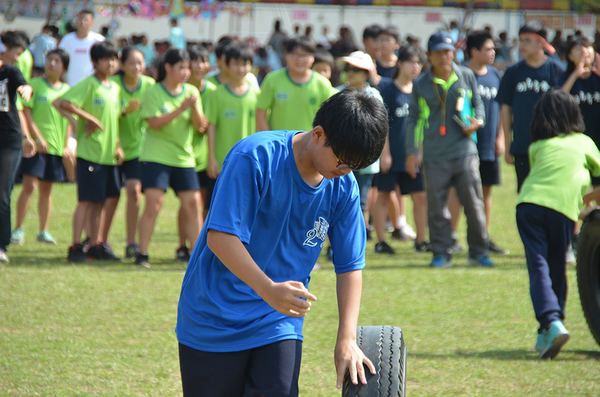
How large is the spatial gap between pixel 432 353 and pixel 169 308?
213cm

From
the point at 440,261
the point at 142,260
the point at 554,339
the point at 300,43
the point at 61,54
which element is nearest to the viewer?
the point at 554,339

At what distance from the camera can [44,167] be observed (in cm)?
Answer: 782

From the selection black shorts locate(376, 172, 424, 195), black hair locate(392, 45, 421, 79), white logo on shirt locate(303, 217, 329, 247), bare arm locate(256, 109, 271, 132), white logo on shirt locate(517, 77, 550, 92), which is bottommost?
black shorts locate(376, 172, 424, 195)

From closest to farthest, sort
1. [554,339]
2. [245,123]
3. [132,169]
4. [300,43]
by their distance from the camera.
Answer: [554,339] < [300,43] < [245,123] < [132,169]

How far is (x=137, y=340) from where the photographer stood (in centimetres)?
471

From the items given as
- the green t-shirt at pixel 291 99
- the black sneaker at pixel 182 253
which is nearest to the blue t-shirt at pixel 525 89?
the green t-shirt at pixel 291 99

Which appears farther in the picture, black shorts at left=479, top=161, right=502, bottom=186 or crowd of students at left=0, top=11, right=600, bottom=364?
black shorts at left=479, top=161, right=502, bottom=186

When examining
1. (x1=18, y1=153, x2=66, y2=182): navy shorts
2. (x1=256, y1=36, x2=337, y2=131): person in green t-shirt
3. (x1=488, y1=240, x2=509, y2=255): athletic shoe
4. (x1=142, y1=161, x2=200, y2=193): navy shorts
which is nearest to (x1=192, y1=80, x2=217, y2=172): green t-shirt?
(x1=142, y1=161, x2=200, y2=193): navy shorts

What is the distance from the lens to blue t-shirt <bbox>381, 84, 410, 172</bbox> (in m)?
7.82

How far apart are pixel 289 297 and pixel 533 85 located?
5.87 meters

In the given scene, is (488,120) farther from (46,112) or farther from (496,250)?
(46,112)

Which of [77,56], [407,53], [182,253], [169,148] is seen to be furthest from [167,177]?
[77,56]

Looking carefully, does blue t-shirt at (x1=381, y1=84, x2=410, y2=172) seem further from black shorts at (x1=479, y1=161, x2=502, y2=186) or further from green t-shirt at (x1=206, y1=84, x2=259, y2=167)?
green t-shirt at (x1=206, y1=84, x2=259, y2=167)

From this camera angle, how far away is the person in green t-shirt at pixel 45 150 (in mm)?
7746
